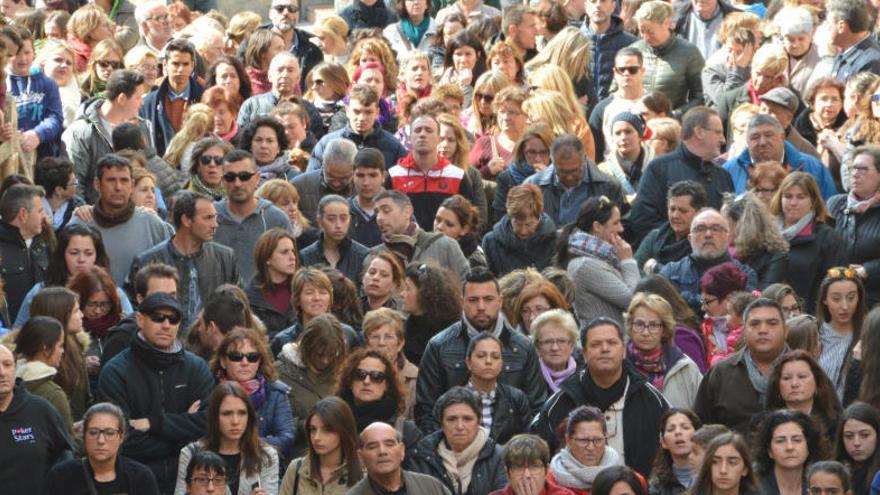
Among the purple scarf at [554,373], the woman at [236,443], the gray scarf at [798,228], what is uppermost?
the gray scarf at [798,228]

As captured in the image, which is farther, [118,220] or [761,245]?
[118,220]

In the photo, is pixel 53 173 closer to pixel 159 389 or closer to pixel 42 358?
pixel 42 358

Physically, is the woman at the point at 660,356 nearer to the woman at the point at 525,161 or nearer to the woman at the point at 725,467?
the woman at the point at 725,467

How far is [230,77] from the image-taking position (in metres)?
20.7

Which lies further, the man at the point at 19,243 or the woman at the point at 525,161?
the woman at the point at 525,161

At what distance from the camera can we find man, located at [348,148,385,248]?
17844 mm

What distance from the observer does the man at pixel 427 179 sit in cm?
1844

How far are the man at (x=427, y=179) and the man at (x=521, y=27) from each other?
3424mm

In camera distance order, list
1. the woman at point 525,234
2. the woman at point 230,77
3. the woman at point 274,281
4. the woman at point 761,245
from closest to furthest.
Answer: the woman at point 274,281 < the woman at point 761,245 < the woman at point 525,234 < the woman at point 230,77

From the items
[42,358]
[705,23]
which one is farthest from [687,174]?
[42,358]

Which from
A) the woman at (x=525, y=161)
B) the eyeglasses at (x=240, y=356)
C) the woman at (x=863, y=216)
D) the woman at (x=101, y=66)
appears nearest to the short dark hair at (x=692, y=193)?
the woman at (x=863, y=216)

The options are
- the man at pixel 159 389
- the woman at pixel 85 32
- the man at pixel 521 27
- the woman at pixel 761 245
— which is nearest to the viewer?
the man at pixel 159 389

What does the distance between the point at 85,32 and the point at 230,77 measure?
86.2 inches

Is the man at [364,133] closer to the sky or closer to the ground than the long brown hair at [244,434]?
closer to the sky
